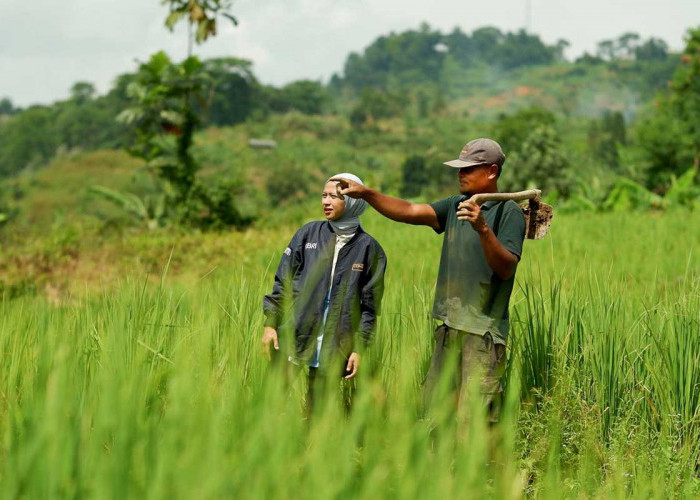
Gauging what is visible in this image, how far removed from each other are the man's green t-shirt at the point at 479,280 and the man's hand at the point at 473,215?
0.67 ft

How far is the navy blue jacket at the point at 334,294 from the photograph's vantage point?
3141 millimetres

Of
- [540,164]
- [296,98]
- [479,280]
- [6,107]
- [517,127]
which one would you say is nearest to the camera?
[479,280]

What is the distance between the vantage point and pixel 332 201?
10.2 feet

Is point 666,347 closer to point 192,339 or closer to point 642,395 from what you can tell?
point 642,395

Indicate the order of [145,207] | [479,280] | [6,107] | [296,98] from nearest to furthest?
[479,280]
[145,207]
[296,98]
[6,107]

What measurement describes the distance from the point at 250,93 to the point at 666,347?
92238 mm

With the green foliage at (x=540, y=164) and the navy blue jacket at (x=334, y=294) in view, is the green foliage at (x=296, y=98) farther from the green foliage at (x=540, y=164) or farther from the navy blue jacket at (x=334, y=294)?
the navy blue jacket at (x=334, y=294)

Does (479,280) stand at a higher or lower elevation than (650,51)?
lower

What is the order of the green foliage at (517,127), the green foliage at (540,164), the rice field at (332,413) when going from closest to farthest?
1. the rice field at (332,413)
2. the green foliage at (540,164)
3. the green foliage at (517,127)

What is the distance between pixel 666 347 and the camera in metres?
3.55

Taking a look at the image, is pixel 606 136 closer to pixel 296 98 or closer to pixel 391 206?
pixel 296 98

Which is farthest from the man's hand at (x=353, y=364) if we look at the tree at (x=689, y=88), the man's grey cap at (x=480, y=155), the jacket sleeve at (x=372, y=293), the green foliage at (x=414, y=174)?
the green foliage at (x=414, y=174)

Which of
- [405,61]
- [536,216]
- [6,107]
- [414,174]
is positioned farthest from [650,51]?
[536,216]

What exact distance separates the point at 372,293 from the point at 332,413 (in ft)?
4.98
